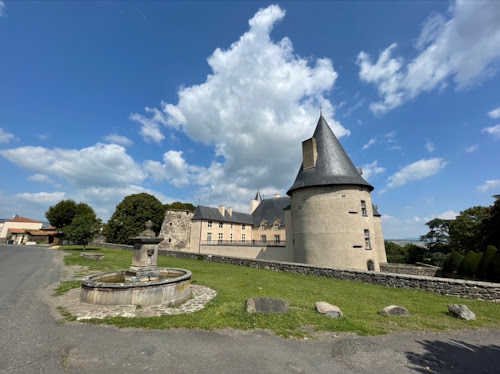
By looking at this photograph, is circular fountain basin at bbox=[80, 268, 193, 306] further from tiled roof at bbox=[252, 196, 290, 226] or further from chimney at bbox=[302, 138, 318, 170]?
tiled roof at bbox=[252, 196, 290, 226]

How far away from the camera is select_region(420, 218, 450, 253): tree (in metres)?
34.0

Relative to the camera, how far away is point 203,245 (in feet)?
106

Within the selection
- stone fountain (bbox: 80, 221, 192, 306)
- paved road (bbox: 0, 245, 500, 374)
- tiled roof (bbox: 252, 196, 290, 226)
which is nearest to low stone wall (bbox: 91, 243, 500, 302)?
paved road (bbox: 0, 245, 500, 374)

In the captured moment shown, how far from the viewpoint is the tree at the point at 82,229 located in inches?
950

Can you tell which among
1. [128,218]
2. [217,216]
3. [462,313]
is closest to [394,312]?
[462,313]

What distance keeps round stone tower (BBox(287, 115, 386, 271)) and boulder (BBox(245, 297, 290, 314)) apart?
10074 mm

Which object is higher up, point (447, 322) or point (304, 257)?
point (304, 257)

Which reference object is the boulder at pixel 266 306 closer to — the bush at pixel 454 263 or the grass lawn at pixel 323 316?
the grass lawn at pixel 323 316

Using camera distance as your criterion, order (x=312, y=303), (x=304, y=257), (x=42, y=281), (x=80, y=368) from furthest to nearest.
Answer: (x=304, y=257) → (x=42, y=281) → (x=312, y=303) → (x=80, y=368)

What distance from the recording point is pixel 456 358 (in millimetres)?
4051

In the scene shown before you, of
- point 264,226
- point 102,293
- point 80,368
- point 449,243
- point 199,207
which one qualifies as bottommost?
point 80,368

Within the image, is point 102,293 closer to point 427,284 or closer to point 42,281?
point 42,281

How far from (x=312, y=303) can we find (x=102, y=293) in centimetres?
639

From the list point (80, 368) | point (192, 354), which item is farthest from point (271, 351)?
point (80, 368)
